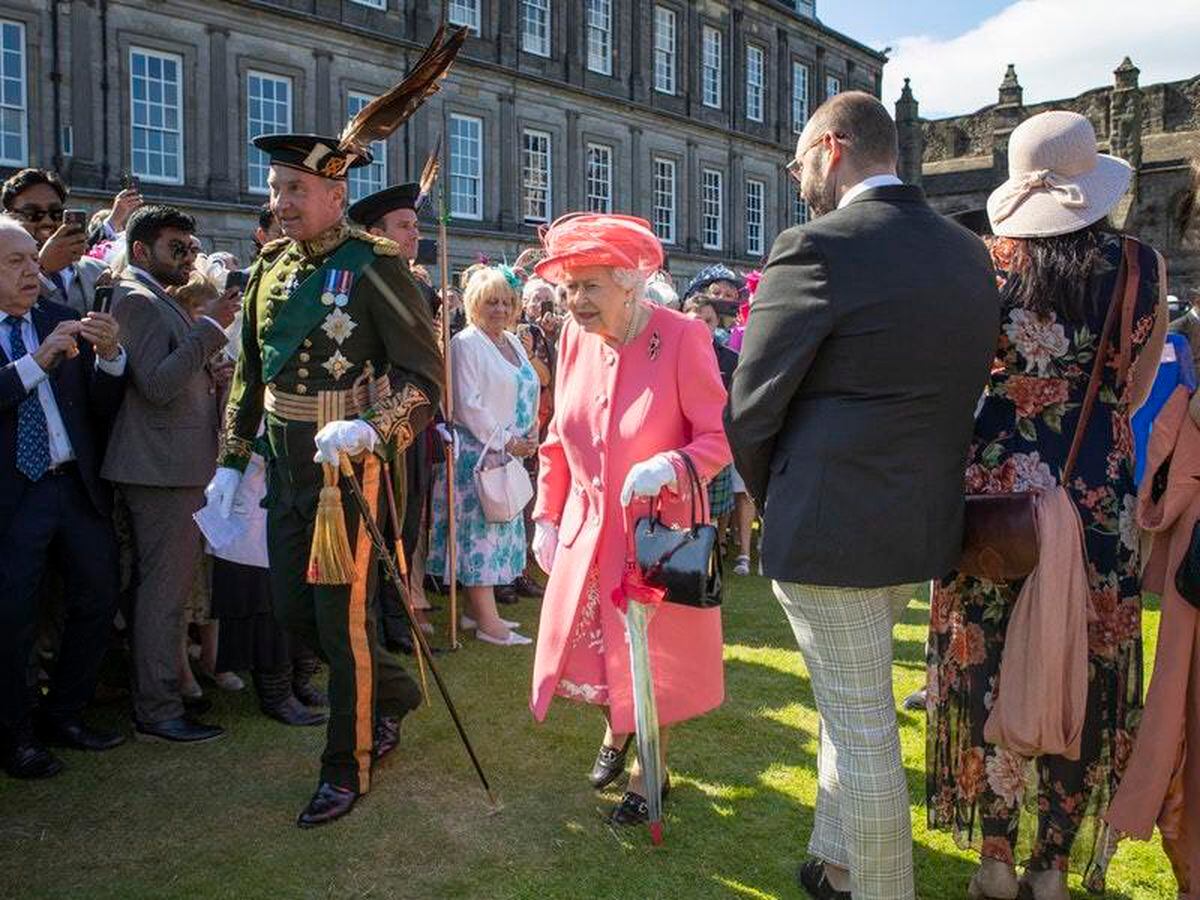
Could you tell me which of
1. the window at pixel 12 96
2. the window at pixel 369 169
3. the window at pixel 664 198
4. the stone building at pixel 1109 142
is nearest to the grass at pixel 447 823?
the window at pixel 12 96

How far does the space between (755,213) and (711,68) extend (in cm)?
510

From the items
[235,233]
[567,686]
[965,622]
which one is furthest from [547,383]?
[235,233]

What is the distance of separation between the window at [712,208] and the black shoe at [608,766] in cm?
2937

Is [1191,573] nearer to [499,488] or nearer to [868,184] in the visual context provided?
[868,184]

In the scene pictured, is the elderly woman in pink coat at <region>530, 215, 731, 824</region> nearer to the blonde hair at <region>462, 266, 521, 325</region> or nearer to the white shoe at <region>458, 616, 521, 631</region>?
the blonde hair at <region>462, 266, 521, 325</region>

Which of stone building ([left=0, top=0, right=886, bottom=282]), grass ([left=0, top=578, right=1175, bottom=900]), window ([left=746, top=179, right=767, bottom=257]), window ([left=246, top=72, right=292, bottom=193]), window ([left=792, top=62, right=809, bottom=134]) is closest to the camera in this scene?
grass ([left=0, top=578, right=1175, bottom=900])

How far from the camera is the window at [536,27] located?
26.4 m

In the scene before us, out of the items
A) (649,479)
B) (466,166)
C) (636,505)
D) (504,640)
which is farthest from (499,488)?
(466,166)

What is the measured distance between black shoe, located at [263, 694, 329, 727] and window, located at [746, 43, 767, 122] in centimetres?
3232

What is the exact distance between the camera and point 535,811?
381 centimetres

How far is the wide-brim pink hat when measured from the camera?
2.88 m

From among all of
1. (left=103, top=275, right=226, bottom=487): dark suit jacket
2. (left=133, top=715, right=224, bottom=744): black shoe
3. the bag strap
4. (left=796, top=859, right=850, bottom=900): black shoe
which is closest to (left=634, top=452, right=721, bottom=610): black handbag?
(left=796, top=859, right=850, bottom=900): black shoe

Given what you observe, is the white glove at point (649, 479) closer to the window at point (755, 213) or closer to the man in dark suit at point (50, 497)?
the man in dark suit at point (50, 497)

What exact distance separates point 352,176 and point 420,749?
19256 millimetres
